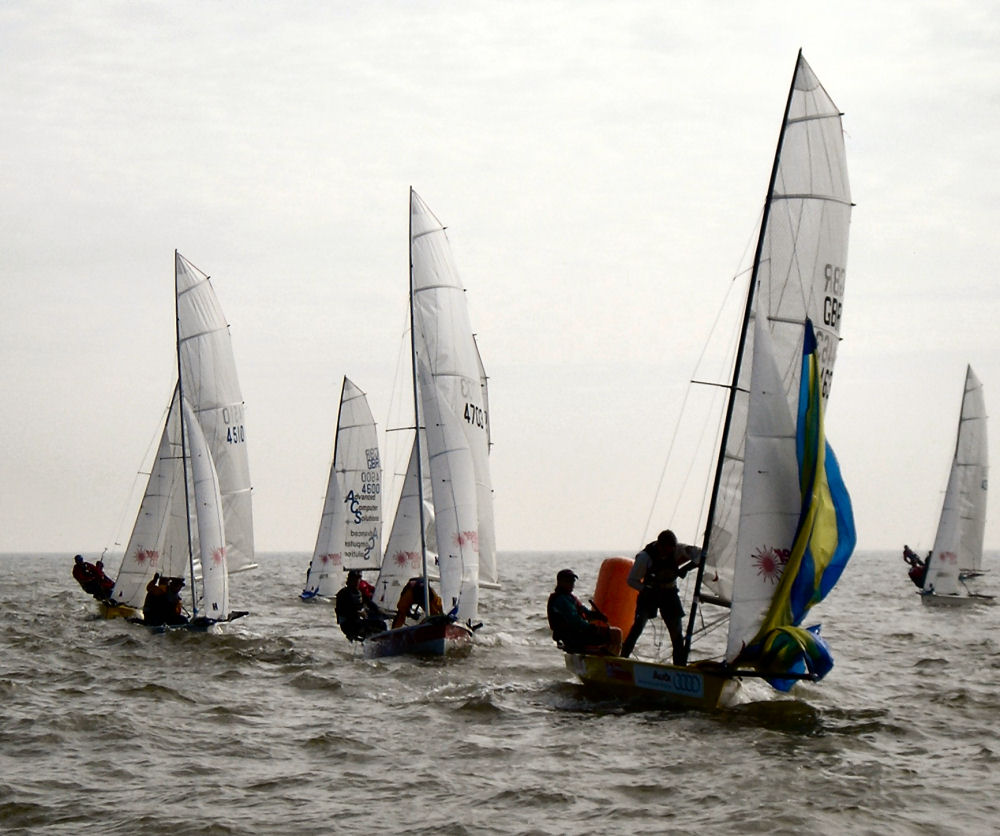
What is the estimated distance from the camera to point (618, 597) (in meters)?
17.2

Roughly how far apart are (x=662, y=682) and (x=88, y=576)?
21.3m

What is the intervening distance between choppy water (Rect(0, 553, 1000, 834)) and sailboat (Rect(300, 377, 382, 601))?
48.9 ft

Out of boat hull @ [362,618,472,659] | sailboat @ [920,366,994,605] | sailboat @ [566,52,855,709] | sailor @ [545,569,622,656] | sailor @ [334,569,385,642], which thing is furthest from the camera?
sailboat @ [920,366,994,605]

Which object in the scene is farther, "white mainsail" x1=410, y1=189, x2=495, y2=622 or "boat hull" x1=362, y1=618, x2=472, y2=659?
"white mainsail" x1=410, y1=189, x2=495, y2=622

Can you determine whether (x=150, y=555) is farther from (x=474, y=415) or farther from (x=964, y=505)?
(x=964, y=505)

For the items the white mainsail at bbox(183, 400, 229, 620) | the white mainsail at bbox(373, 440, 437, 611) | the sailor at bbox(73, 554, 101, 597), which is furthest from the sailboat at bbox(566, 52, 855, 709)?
the sailor at bbox(73, 554, 101, 597)

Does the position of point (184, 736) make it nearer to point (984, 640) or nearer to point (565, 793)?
point (565, 793)

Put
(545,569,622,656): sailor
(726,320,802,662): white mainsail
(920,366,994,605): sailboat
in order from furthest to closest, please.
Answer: (920,366,994,605): sailboat, (545,569,622,656): sailor, (726,320,802,662): white mainsail

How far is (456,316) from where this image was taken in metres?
21.5

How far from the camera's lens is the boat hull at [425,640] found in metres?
18.9

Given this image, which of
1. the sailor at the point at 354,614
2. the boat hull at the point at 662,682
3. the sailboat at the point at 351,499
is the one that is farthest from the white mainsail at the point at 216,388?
the boat hull at the point at 662,682

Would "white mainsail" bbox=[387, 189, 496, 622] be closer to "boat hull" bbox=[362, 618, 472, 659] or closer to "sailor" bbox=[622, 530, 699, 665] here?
"boat hull" bbox=[362, 618, 472, 659]

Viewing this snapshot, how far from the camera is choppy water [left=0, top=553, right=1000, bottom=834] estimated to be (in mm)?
9922

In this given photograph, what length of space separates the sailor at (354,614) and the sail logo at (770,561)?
9501mm
